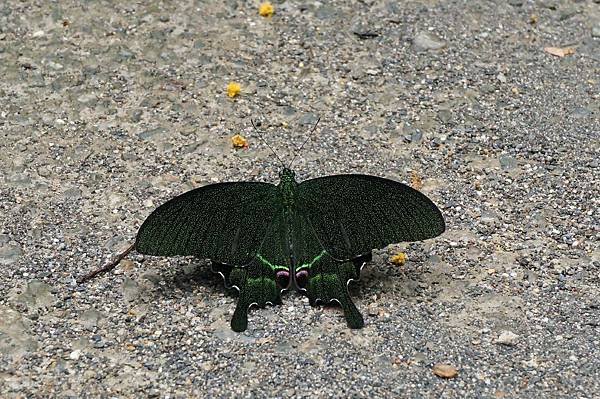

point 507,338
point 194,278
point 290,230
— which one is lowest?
point 194,278

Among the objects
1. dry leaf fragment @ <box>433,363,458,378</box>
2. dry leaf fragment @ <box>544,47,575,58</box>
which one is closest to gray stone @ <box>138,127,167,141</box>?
dry leaf fragment @ <box>433,363,458,378</box>

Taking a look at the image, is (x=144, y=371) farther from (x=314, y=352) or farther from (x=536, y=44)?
(x=536, y=44)

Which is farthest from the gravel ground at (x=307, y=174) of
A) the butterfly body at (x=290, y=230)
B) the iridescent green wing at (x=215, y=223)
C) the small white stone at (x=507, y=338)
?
the iridescent green wing at (x=215, y=223)

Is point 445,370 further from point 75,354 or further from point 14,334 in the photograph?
point 14,334

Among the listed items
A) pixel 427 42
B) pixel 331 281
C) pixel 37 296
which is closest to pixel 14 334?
pixel 37 296

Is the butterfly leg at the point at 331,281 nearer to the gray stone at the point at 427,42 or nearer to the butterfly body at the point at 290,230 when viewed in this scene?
the butterfly body at the point at 290,230

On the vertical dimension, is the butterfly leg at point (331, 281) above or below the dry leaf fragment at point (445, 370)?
above
